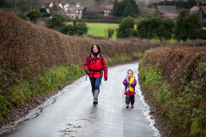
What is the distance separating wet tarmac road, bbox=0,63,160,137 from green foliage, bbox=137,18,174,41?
7173 centimetres

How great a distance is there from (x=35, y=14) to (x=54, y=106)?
1648 centimetres

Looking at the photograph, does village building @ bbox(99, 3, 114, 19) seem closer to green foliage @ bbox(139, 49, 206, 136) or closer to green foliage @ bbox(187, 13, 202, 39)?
green foliage @ bbox(187, 13, 202, 39)

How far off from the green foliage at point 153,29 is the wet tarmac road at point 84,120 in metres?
71.7

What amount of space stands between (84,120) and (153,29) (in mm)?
76303

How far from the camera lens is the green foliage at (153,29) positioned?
81312 mm

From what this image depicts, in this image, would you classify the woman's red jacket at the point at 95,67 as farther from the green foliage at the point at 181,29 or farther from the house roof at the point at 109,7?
the house roof at the point at 109,7

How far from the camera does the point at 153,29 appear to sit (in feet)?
268

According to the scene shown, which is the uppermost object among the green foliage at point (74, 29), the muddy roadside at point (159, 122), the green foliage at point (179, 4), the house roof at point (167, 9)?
the green foliage at point (179, 4)

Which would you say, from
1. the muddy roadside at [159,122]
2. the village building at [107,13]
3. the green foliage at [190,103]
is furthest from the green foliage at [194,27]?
the green foliage at [190,103]

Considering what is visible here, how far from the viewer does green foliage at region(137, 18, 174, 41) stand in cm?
8131

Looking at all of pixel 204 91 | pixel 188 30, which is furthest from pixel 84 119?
pixel 188 30

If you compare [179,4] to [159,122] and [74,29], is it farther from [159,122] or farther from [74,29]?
[159,122]

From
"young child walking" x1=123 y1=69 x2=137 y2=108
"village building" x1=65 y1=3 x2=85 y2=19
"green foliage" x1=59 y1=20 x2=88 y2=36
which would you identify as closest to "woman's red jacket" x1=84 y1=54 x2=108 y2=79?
"young child walking" x1=123 y1=69 x2=137 y2=108

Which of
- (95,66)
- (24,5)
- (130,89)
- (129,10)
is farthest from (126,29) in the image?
(130,89)
